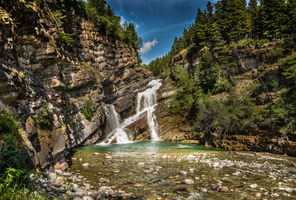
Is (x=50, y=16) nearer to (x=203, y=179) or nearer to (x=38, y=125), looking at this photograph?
(x=38, y=125)

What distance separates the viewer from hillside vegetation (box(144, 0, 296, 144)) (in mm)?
17031

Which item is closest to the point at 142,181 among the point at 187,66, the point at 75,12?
the point at 75,12

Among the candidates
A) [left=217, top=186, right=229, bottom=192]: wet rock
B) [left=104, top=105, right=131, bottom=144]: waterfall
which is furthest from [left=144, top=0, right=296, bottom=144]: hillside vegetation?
[left=217, top=186, right=229, bottom=192]: wet rock

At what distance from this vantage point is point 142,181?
24.7 feet

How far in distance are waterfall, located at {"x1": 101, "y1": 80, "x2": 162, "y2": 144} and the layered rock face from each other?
4.96 ft

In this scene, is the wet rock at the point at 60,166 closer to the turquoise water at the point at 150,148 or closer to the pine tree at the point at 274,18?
the turquoise water at the point at 150,148

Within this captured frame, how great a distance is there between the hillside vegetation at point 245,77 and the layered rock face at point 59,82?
1359 centimetres

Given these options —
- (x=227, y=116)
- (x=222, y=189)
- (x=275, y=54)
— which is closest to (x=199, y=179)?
(x=222, y=189)

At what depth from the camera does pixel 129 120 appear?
31188 mm

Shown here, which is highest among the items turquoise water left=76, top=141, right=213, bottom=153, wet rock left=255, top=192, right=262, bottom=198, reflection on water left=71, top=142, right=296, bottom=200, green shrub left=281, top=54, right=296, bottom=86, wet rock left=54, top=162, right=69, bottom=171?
green shrub left=281, top=54, right=296, bottom=86

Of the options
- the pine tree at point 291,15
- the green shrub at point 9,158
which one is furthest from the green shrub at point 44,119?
the pine tree at point 291,15

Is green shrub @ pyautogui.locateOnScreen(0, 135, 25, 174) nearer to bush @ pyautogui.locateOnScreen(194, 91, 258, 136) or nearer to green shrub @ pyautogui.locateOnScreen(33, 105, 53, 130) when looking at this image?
green shrub @ pyautogui.locateOnScreen(33, 105, 53, 130)

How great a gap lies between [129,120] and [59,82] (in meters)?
18.6

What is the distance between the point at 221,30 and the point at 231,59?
24.5 feet
